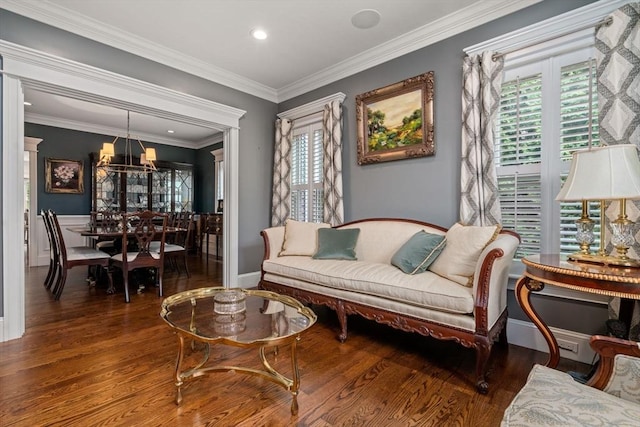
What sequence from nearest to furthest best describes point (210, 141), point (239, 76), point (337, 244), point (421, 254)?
point (421, 254) → point (337, 244) → point (239, 76) → point (210, 141)

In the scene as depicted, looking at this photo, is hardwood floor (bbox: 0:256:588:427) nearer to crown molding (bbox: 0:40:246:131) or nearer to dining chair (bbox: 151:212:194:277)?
dining chair (bbox: 151:212:194:277)

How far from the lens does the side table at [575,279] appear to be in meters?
1.41

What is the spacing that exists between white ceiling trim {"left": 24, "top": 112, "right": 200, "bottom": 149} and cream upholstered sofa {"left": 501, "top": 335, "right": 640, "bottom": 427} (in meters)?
7.51

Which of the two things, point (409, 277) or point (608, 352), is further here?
point (409, 277)

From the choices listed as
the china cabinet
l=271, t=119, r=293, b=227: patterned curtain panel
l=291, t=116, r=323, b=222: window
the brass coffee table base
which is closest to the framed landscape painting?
l=291, t=116, r=323, b=222: window

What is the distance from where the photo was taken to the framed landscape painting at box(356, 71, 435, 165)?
2912 millimetres

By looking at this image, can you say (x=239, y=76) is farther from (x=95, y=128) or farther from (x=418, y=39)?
(x=95, y=128)

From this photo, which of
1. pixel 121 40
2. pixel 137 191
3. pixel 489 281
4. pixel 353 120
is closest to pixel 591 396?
pixel 489 281

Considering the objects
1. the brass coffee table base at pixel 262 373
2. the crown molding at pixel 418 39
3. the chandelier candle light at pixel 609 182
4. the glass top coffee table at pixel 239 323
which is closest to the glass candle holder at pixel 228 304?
the glass top coffee table at pixel 239 323

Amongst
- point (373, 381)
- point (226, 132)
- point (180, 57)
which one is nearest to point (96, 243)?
point (226, 132)

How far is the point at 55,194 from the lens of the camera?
5723mm

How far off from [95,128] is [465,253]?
23.1 ft

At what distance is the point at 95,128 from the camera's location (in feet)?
19.9

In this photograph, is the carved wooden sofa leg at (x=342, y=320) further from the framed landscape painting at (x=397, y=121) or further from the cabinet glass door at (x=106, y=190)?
the cabinet glass door at (x=106, y=190)
